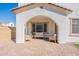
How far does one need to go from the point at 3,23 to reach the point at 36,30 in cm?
233

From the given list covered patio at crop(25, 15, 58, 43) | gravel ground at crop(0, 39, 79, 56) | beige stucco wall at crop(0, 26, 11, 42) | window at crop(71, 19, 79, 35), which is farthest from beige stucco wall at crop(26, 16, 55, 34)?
beige stucco wall at crop(0, 26, 11, 42)

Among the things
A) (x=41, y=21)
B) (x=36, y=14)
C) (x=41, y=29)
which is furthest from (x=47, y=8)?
(x=41, y=29)

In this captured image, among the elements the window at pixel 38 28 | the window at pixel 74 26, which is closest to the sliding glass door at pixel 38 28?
the window at pixel 38 28

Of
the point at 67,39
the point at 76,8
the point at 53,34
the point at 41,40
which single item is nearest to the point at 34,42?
the point at 41,40

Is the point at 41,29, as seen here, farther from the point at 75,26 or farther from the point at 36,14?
the point at 75,26

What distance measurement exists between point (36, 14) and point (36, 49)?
242cm

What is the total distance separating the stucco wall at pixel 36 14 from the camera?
12.2 metres

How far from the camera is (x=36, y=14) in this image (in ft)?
Result: 42.1

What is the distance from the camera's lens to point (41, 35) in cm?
1251

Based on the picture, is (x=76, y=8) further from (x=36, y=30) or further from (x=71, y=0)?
(x=36, y=30)

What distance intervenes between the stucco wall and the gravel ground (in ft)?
1.51

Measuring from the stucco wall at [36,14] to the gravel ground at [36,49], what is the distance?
0.46 m

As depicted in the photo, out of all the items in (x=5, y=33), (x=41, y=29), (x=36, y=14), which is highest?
(x=36, y=14)

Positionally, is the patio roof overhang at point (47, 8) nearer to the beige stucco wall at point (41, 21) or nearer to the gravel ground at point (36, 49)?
the beige stucco wall at point (41, 21)
